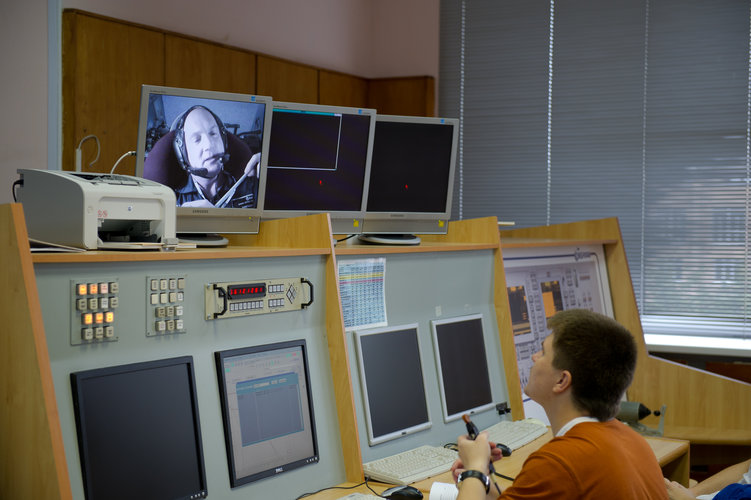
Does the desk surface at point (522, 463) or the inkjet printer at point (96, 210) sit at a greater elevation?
the inkjet printer at point (96, 210)

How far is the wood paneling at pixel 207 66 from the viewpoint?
3871mm

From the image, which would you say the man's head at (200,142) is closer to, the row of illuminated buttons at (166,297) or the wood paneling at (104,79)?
the row of illuminated buttons at (166,297)

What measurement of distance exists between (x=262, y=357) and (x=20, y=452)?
25.6 inches

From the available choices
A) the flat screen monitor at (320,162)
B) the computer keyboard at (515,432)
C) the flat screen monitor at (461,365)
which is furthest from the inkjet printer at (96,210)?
the computer keyboard at (515,432)

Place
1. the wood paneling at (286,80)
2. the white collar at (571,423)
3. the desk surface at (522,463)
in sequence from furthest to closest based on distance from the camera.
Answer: the wood paneling at (286,80) → the desk surface at (522,463) → the white collar at (571,423)

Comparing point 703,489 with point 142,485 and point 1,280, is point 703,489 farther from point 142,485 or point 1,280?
point 1,280

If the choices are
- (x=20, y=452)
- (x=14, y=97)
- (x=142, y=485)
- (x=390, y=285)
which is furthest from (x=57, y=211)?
(x=14, y=97)

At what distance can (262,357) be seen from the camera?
1958mm

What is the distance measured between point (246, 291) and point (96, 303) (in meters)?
0.42

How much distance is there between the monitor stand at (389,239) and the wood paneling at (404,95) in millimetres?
2517

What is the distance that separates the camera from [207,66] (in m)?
4.06

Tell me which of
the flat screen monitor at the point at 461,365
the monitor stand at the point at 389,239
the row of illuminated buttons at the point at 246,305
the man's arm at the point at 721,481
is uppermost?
the monitor stand at the point at 389,239

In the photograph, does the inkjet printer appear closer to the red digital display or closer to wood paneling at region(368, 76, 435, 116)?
the red digital display

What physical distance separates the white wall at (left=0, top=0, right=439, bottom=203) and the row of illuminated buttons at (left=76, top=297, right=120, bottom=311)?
194 centimetres
